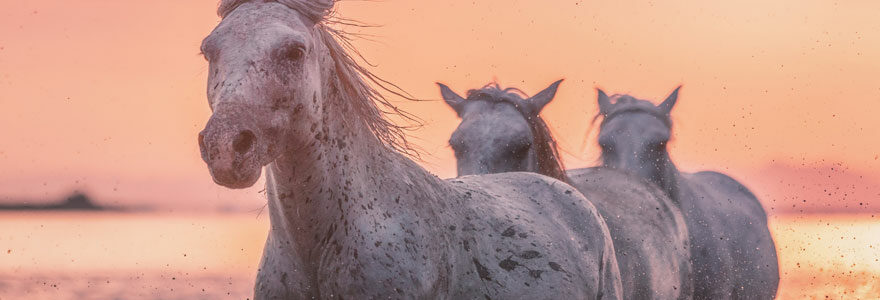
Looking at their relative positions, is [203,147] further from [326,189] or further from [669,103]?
[669,103]

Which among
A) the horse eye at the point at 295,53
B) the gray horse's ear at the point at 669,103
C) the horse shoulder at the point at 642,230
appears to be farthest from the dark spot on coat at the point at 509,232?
the gray horse's ear at the point at 669,103

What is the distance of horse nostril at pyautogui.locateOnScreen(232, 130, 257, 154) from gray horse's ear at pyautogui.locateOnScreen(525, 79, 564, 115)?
4.05 meters

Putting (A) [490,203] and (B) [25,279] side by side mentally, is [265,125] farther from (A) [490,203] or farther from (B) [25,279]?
(B) [25,279]

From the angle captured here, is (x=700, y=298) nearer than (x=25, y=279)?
Yes

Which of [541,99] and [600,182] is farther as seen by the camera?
[541,99]

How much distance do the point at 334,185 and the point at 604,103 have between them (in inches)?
192

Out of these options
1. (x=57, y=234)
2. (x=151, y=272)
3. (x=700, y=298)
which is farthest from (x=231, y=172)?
(x=57, y=234)

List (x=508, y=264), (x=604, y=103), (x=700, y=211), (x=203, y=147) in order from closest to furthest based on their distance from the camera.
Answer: (x=203, y=147)
(x=508, y=264)
(x=700, y=211)
(x=604, y=103)

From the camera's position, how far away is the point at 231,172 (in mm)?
3068

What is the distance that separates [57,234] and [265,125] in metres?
28.0

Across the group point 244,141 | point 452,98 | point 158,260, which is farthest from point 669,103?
point 158,260

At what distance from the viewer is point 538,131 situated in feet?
22.6

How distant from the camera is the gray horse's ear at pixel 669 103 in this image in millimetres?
7965

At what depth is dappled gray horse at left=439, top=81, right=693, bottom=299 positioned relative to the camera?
6.16 metres
